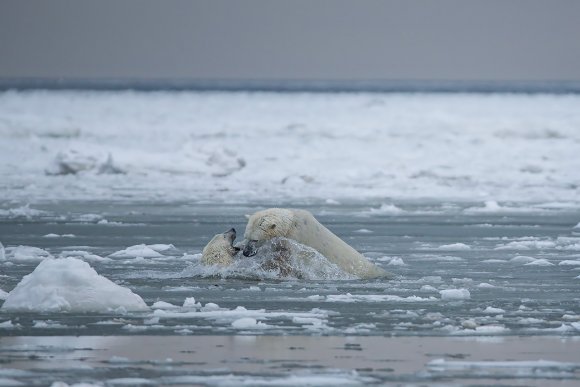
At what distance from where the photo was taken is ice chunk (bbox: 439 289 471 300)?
28.6 feet

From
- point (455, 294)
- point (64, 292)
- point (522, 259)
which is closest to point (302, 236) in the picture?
point (455, 294)

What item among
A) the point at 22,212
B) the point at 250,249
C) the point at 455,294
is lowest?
the point at 455,294

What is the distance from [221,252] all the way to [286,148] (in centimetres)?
1866

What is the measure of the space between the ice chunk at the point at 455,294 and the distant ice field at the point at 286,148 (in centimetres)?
962

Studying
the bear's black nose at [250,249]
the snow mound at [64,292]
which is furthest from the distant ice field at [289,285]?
the bear's black nose at [250,249]

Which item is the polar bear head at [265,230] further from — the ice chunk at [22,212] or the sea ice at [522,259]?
the ice chunk at [22,212]

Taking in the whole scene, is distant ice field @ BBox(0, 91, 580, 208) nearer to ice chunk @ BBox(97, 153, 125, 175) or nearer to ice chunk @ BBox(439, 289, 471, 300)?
ice chunk @ BBox(97, 153, 125, 175)

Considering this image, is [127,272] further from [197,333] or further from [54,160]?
[54,160]

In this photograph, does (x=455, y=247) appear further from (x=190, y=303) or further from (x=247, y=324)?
(x=247, y=324)

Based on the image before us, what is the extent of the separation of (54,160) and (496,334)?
1750 centimetres

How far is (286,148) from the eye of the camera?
93.5ft

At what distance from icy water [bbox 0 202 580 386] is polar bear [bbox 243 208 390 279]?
0.28 meters

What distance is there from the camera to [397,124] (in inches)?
1276

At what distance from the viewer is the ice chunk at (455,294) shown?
8.71 meters
